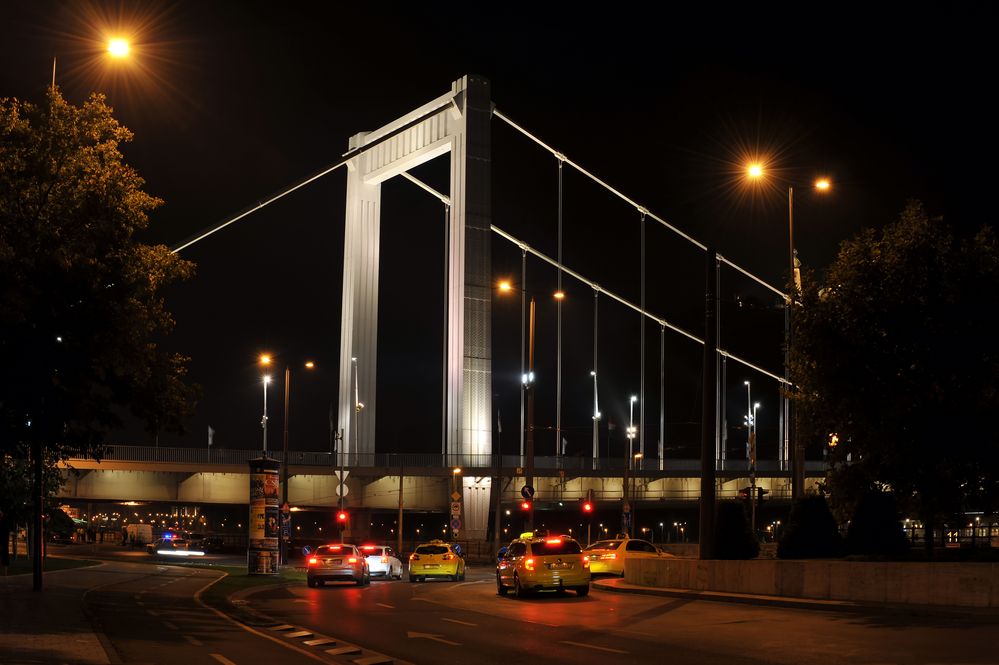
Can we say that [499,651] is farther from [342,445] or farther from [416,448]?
[416,448]

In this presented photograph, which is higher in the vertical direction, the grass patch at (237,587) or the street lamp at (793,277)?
the street lamp at (793,277)

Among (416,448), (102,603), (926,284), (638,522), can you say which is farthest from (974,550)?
(416,448)

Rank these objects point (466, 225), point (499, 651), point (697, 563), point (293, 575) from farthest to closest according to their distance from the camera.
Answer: point (466, 225) → point (293, 575) → point (697, 563) → point (499, 651)

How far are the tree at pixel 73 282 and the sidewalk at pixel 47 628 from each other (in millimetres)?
3334

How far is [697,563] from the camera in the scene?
30.9 metres

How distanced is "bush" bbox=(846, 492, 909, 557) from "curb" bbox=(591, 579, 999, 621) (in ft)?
11.9

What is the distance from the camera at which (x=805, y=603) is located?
83.7 feet

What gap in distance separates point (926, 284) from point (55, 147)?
18921mm

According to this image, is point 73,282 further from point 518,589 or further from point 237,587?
point 237,587

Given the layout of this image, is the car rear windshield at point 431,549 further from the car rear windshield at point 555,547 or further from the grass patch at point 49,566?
the car rear windshield at point 555,547

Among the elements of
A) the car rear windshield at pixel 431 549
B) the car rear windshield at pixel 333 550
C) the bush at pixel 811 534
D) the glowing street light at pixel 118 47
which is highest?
the glowing street light at pixel 118 47

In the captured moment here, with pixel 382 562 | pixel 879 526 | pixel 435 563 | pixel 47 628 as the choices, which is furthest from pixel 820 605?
pixel 382 562

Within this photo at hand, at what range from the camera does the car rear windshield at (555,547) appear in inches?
1228

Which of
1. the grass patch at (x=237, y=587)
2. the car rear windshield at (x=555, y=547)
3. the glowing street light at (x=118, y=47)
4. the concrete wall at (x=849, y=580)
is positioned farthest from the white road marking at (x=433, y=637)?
the glowing street light at (x=118, y=47)
